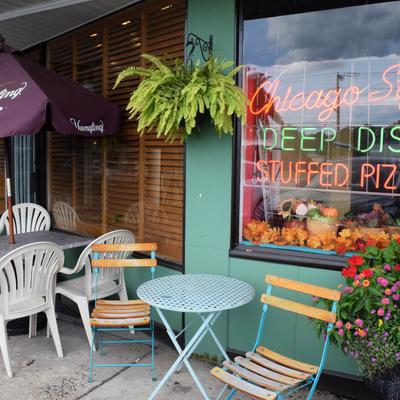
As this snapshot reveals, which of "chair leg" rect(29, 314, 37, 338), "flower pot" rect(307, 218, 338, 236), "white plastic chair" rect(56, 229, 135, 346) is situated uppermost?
"flower pot" rect(307, 218, 338, 236)

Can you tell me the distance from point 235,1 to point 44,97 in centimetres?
168

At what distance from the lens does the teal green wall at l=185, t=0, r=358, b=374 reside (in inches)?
137

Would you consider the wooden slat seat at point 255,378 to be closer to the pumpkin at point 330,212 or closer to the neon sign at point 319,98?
the pumpkin at point 330,212

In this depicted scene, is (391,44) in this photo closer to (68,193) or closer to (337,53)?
(337,53)

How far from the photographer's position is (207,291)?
3.13 metres

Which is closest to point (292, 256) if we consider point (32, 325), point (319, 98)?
point (319, 98)

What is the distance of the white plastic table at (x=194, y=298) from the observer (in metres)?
2.84

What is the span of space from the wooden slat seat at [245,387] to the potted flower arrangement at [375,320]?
53 cm

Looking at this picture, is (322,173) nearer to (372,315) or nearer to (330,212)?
(330,212)

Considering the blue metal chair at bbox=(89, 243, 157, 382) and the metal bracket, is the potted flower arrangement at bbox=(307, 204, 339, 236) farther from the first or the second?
the metal bracket

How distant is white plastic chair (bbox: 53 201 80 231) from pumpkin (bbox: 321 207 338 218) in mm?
3120

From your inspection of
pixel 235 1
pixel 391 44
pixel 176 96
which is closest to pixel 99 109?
pixel 176 96

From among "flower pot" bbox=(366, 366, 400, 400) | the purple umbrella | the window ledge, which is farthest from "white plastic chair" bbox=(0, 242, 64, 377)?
"flower pot" bbox=(366, 366, 400, 400)

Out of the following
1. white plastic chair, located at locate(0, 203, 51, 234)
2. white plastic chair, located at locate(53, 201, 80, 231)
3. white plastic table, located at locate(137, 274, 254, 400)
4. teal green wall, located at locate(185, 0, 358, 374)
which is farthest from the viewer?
white plastic chair, located at locate(53, 201, 80, 231)
